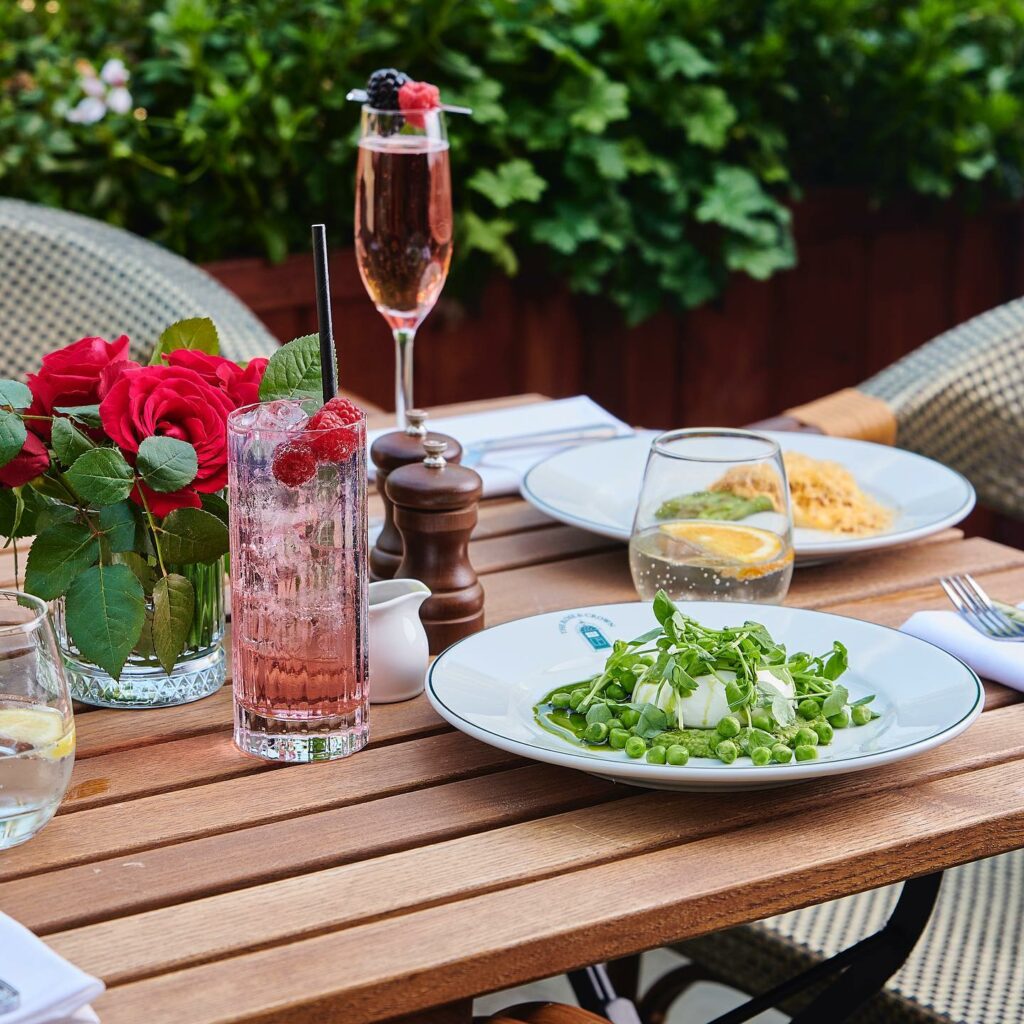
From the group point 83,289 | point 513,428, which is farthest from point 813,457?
point 83,289

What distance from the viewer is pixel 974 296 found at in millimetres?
3701

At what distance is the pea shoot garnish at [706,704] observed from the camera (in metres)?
0.90

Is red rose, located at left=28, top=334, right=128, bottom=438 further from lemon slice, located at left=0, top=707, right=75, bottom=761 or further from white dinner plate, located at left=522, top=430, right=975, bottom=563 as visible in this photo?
white dinner plate, located at left=522, top=430, right=975, bottom=563

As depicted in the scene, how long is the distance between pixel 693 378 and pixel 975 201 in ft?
2.53

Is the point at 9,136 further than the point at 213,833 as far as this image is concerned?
Yes

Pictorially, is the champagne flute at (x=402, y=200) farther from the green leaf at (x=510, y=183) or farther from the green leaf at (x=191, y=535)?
the green leaf at (x=510, y=183)

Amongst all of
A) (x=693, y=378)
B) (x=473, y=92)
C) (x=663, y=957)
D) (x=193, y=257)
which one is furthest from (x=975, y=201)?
(x=663, y=957)

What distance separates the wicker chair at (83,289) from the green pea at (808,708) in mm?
1359

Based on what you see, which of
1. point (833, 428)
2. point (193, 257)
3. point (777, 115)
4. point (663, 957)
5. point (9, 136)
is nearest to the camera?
point (833, 428)

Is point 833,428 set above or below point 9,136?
below

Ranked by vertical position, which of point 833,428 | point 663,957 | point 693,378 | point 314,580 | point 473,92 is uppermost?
point 473,92

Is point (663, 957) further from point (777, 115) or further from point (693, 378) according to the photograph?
point (777, 115)

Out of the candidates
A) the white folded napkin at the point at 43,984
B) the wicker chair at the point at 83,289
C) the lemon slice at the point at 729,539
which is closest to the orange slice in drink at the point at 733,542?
the lemon slice at the point at 729,539

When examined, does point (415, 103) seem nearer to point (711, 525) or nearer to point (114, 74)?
point (711, 525)
